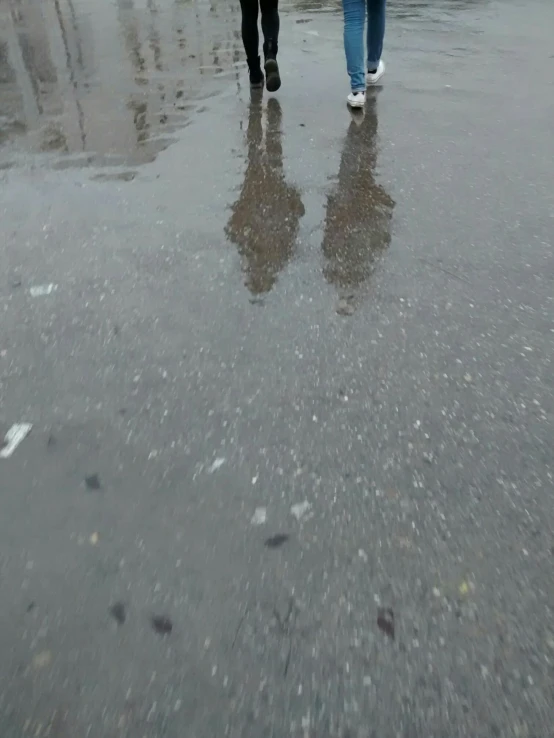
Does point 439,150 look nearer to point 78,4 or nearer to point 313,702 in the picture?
point 313,702

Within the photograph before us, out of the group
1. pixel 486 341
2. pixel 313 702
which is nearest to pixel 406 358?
pixel 486 341

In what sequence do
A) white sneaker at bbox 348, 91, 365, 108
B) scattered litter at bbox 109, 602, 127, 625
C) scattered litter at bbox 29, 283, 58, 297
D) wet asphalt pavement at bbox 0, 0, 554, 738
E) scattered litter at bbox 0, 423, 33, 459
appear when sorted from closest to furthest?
1. wet asphalt pavement at bbox 0, 0, 554, 738
2. scattered litter at bbox 109, 602, 127, 625
3. scattered litter at bbox 0, 423, 33, 459
4. scattered litter at bbox 29, 283, 58, 297
5. white sneaker at bbox 348, 91, 365, 108

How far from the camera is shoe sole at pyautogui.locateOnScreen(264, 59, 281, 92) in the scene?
5227mm

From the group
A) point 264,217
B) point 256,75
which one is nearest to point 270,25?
point 256,75

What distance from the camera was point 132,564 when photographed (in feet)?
5.71

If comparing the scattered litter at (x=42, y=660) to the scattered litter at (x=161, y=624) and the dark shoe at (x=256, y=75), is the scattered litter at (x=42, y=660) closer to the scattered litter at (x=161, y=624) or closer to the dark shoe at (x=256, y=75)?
the scattered litter at (x=161, y=624)

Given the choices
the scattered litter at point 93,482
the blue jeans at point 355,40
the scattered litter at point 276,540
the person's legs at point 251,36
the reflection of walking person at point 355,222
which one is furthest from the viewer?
the person's legs at point 251,36

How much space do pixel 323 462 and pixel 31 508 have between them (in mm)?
917

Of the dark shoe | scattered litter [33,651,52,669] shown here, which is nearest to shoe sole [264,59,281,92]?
the dark shoe

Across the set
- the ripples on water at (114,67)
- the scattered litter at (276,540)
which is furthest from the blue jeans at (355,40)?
the scattered litter at (276,540)

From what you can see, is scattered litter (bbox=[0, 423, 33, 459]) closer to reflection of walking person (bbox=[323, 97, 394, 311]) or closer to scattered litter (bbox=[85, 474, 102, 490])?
scattered litter (bbox=[85, 474, 102, 490])

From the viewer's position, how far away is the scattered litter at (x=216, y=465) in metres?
2.01

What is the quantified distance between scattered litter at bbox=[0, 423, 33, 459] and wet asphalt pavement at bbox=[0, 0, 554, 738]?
0.03m

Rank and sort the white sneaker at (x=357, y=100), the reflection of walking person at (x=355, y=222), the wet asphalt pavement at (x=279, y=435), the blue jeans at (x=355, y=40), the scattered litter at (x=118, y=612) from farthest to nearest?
the white sneaker at (x=357, y=100), the blue jeans at (x=355, y=40), the reflection of walking person at (x=355, y=222), the scattered litter at (x=118, y=612), the wet asphalt pavement at (x=279, y=435)
